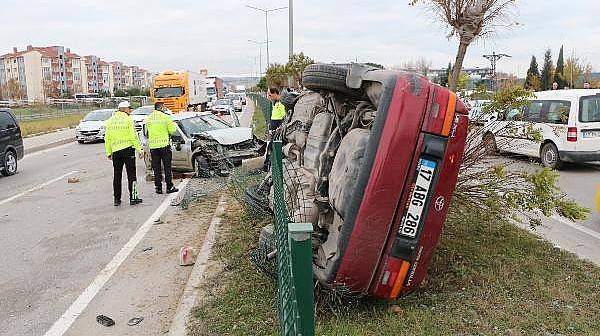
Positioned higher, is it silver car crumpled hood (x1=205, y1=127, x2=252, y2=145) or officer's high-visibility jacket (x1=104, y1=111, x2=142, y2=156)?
officer's high-visibility jacket (x1=104, y1=111, x2=142, y2=156)

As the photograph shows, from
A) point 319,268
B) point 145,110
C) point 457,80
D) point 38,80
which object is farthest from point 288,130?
point 38,80

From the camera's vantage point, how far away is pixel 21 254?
22.9ft

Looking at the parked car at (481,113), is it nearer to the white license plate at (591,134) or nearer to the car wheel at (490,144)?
the car wheel at (490,144)

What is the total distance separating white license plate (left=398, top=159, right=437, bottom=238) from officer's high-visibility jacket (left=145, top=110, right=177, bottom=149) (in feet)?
23.5

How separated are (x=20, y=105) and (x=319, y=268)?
45059 mm

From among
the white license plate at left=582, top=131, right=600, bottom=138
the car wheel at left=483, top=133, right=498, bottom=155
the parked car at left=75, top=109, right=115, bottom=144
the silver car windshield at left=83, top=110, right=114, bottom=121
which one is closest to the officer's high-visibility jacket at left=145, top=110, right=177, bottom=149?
the car wheel at left=483, top=133, right=498, bottom=155

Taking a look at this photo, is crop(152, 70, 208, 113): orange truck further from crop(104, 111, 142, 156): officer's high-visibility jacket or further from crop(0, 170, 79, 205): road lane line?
crop(104, 111, 142, 156): officer's high-visibility jacket

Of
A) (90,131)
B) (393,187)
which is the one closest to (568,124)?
(393,187)

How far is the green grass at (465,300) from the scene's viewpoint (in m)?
3.94

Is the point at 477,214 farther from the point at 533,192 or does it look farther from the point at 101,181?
the point at 101,181

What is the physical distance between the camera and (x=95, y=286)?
5.74m

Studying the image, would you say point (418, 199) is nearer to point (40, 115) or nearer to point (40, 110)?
point (40, 115)

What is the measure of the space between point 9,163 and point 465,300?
12982mm

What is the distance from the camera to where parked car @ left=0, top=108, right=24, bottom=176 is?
45.1 ft
